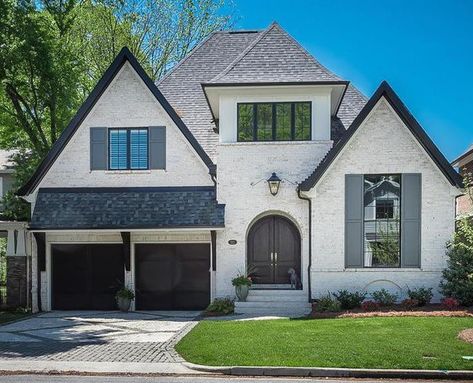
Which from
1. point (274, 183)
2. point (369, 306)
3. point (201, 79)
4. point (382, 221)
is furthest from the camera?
point (201, 79)

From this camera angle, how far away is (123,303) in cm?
1845

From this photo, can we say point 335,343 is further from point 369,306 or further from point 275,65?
point 275,65

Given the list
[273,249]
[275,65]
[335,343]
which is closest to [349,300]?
[273,249]

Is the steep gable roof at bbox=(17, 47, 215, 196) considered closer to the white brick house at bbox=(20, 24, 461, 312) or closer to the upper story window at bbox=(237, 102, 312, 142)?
the white brick house at bbox=(20, 24, 461, 312)

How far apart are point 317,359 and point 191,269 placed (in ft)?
30.5

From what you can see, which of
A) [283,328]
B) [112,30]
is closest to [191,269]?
[283,328]

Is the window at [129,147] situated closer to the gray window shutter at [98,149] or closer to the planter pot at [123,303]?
the gray window shutter at [98,149]

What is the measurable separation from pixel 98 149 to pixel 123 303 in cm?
534

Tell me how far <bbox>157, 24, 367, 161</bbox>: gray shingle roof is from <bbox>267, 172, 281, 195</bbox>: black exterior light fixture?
8.56 feet

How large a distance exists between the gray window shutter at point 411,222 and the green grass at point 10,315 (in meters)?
12.4

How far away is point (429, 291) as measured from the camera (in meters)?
16.8

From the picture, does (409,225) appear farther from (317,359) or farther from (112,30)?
(112,30)

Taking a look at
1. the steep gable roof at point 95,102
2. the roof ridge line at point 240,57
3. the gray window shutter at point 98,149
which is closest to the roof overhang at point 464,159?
the roof ridge line at point 240,57

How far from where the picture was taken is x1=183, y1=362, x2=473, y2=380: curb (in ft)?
31.3
